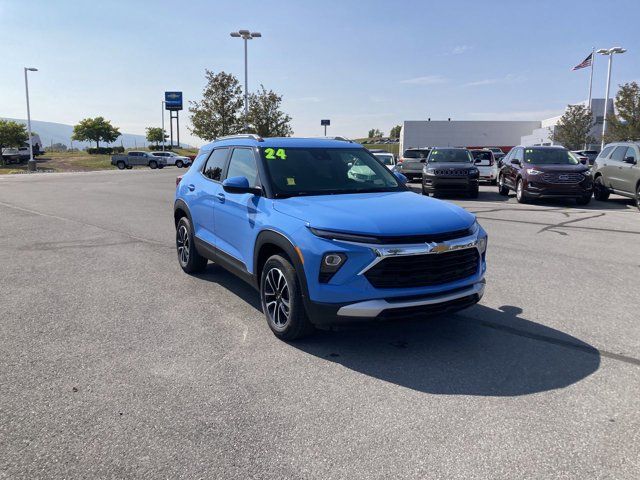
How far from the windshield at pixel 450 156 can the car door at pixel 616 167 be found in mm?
4340

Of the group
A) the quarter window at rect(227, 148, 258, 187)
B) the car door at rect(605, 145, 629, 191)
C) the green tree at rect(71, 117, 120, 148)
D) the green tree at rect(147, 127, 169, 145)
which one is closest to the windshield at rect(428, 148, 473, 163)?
the car door at rect(605, 145, 629, 191)

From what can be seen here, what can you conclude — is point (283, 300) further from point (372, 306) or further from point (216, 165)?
point (216, 165)

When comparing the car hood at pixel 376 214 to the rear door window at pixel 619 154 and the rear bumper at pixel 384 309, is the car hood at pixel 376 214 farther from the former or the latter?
the rear door window at pixel 619 154

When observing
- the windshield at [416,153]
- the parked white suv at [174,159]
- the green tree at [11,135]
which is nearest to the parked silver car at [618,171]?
the windshield at [416,153]

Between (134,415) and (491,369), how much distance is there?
8.34 feet

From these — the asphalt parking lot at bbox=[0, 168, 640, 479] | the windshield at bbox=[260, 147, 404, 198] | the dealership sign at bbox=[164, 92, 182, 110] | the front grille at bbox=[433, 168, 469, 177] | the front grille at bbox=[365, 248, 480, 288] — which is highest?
the dealership sign at bbox=[164, 92, 182, 110]

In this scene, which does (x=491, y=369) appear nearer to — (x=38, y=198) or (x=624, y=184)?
(x=624, y=184)

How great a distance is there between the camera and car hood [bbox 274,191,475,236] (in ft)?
12.7

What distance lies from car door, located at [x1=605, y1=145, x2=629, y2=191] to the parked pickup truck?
50887 millimetres

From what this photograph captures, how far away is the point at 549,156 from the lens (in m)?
15.7

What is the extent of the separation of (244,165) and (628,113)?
142ft

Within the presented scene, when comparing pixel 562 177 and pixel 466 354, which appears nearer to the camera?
pixel 466 354

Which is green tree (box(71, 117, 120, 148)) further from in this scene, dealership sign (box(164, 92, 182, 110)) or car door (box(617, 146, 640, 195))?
car door (box(617, 146, 640, 195))

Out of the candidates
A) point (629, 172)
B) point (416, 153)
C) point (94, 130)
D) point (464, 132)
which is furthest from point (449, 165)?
point (94, 130)
